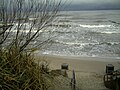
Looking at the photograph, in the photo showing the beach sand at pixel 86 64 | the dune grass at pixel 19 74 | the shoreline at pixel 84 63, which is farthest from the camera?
the shoreline at pixel 84 63

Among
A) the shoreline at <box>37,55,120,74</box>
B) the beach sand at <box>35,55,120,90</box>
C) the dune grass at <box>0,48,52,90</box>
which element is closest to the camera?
the dune grass at <box>0,48,52,90</box>

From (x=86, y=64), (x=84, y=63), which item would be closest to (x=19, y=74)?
(x=86, y=64)

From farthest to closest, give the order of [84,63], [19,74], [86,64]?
[84,63] < [86,64] < [19,74]

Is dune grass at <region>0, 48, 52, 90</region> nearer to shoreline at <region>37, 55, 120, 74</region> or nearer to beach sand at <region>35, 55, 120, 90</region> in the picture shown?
beach sand at <region>35, 55, 120, 90</region>

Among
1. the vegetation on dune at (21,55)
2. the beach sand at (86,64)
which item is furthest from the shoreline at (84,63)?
the vegetation on dune at (21,55)

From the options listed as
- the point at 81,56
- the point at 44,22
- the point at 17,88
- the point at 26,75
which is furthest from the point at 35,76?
the point at 81,56

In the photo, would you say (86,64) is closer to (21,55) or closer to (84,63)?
(84,63)

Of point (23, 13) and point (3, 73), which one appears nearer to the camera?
point (3, 73)

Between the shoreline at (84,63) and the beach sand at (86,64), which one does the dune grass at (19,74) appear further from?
the shoreline at (84,63)

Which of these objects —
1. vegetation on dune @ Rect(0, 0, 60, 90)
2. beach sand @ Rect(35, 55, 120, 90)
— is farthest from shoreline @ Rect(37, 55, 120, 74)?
vegetation on dune @ Rect(0, 0, 60, 90)

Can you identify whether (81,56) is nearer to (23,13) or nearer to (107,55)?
(107,55)

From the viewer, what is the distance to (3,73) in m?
3.20

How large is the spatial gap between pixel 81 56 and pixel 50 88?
1355cm

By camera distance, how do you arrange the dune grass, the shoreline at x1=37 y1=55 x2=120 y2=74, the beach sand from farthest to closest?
the shoreline at x1=37 y1=55 x2=120 y2=74 → the beach sand → the dune grass
